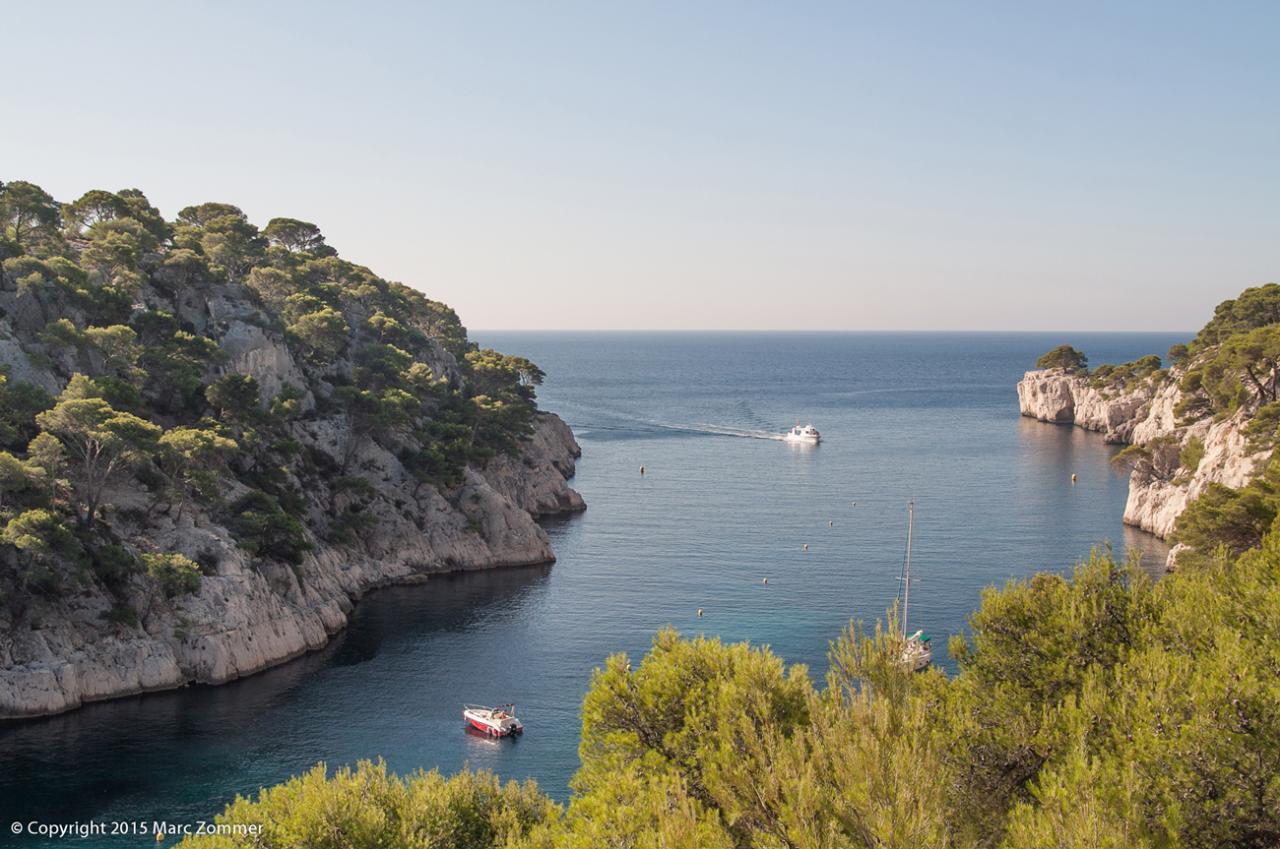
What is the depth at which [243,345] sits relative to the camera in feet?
272

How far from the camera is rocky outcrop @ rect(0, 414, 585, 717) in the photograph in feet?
175

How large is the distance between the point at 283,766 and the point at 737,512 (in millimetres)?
→ 66005

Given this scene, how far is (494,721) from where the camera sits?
52.3 m

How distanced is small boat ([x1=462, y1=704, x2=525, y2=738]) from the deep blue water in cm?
90

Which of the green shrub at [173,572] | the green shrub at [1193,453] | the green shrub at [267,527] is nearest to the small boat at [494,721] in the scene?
the green shrub at [173,572]

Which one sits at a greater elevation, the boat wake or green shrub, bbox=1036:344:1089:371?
green shrub, bbox=1036:344:1089:371

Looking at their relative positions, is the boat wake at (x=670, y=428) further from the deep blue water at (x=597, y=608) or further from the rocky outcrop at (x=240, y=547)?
the rocky outcrop at (x=240, y=547)

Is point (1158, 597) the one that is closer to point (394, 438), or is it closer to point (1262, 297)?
point (394, 438)

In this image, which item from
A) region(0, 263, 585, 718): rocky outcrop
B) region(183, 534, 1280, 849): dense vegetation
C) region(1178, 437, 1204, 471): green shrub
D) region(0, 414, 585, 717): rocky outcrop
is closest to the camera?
region(183, 534, 1280, 849): dense vegetation

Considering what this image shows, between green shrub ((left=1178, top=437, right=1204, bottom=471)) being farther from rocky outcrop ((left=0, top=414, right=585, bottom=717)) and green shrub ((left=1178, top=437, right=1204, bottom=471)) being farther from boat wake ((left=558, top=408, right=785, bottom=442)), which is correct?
boat wake ((left=558, top=408, right=785, bottom=442))

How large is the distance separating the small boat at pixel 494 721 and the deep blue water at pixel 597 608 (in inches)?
35.6

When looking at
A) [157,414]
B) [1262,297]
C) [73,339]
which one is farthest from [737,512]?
[1262,297]

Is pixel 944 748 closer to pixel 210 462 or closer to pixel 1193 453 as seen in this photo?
pixel 210 462

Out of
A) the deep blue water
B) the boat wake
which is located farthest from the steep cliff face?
the boat wake
